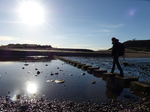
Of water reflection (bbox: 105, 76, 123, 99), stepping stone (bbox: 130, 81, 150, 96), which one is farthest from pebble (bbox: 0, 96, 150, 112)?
water reflection (bbox: 105, 76, 123, 99)

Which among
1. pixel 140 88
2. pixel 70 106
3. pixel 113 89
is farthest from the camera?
pixel 113 89

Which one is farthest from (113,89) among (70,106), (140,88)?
(70,106)

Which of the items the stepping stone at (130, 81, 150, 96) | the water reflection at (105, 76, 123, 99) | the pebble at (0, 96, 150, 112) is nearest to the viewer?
the pebble at (0, 96, 150, 112)

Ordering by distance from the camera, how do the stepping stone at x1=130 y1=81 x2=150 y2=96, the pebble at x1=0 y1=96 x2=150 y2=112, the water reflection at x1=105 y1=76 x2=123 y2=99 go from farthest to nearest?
the water reflection at x1=105 y1=76 x2=123 y2=99
the stepping stone at x1=130 y1=81 x2=150 y2=96
the pebble at x1=0 y1=96 x2=150 y2=112

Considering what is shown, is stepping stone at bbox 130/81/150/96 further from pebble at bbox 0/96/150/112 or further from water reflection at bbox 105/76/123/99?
pebble at bbox 0/96/150/112

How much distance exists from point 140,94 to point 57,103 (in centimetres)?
500

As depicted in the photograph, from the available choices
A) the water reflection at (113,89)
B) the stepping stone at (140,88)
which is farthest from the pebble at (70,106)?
the water reflection at (113,89)

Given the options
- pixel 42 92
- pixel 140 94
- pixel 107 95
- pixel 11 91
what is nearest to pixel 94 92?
pixel 107 95

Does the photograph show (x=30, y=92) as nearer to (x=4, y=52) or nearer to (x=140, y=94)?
(x=140, y=94)

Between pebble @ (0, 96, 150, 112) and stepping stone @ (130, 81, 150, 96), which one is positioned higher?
stepping stone @ (130, 81, 150, 96)

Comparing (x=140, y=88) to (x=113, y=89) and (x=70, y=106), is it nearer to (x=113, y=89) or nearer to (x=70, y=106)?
(x=113, y=89)

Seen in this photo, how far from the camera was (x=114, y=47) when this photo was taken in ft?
34.7

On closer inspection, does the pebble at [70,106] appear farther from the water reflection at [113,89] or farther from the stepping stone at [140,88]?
the water reflection at [113,89]

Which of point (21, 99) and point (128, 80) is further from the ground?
point (128, 80)
